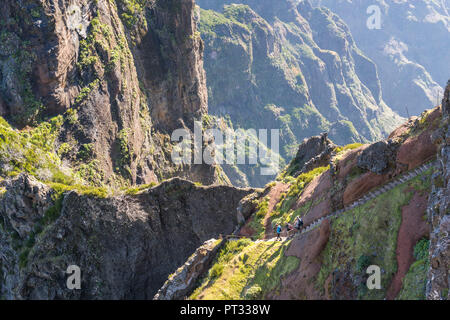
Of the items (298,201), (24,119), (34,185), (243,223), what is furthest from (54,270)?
(24,119)

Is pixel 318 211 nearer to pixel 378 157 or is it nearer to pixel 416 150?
pixel 378 157

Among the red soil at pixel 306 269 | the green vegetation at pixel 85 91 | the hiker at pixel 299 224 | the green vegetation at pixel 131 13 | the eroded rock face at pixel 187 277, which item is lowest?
the eroded rock face at pixel 187 277

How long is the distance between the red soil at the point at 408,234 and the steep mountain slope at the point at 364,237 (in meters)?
0.06

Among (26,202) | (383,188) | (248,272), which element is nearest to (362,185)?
(383,188)

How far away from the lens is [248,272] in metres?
34.0

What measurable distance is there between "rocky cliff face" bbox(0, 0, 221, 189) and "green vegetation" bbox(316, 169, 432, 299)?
67.4 metres

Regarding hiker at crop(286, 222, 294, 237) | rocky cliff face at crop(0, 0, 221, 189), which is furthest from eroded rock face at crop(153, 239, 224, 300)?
rocky cliff face at crop(0, 0, 221, 189)

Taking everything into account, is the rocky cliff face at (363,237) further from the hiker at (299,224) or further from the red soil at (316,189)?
the hiker at (299,224)

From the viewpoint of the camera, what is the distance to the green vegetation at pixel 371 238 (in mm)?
24580

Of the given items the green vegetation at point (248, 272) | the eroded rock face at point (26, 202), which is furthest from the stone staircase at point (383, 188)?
the eroded rock face at point (26, 202)

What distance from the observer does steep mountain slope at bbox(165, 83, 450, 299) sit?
2308 cm

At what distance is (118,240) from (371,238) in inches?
1408
